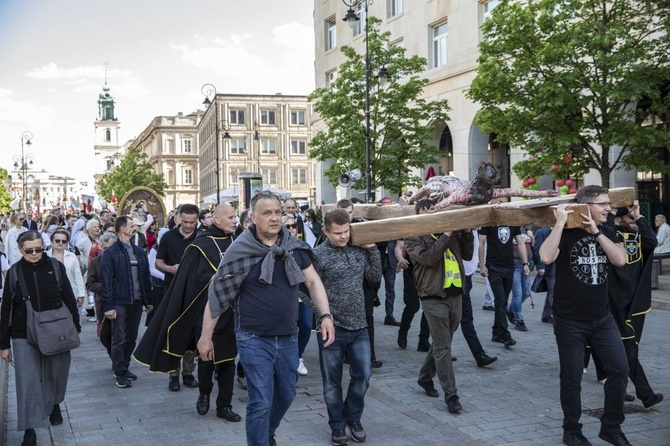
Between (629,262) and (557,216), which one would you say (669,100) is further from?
(557,216)

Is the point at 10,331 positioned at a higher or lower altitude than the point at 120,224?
lower

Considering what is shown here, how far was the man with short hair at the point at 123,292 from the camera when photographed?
8500mm

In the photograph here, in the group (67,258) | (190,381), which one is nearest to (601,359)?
(190,381)

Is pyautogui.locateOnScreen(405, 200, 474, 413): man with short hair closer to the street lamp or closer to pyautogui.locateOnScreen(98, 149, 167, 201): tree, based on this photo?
the street lamp

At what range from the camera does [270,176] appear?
8725 cm

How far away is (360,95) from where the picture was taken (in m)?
28.5

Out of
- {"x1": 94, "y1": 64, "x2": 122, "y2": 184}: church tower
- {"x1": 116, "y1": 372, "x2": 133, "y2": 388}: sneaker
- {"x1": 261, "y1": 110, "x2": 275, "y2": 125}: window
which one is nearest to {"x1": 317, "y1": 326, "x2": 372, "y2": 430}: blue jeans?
{"x1": 116, "y1": 372, "x2": 133, "y2": 388}: sneaker

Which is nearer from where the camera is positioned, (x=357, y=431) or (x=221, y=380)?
(x=357, y=431)

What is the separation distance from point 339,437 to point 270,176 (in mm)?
81814

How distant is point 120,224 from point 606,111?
44.7 feet

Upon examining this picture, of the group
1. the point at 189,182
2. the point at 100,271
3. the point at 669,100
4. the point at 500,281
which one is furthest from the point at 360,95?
the point at 189,182

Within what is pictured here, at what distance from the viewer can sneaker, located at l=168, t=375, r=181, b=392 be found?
8188 mm

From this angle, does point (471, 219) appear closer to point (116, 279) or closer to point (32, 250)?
point (32, 250)

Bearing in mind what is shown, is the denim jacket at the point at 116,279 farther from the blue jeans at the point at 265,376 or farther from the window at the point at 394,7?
the window at the point at 394,7
